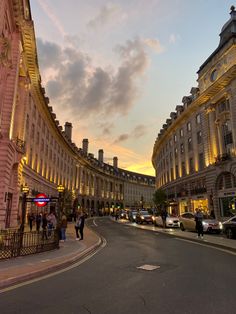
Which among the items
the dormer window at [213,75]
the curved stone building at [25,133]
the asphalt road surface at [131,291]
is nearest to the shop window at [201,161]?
the dormer window at [213,75]

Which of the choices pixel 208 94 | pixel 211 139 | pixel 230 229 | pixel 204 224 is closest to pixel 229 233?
pixel 230 229

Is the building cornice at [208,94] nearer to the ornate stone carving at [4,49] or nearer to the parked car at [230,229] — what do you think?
the parked car at [230,229]

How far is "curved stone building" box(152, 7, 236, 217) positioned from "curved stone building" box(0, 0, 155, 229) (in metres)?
22.5

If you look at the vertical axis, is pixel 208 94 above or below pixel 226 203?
above

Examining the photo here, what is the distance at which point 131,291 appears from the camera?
6.23m

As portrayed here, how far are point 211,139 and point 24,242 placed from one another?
34528 mm

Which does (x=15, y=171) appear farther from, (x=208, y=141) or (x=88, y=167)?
(x=88, y=167)

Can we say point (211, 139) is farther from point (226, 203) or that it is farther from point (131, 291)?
point (131, 291)

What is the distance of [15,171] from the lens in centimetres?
2853

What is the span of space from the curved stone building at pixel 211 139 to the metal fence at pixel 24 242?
81.5 ft

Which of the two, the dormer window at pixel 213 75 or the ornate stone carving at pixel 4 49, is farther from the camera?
the dormer window at pixel 213 75

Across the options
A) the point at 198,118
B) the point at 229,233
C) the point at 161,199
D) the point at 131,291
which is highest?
the point at 198,118

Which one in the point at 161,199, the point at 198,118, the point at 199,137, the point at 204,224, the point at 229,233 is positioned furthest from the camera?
the point at 161,199

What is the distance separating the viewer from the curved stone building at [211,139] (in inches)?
1398
